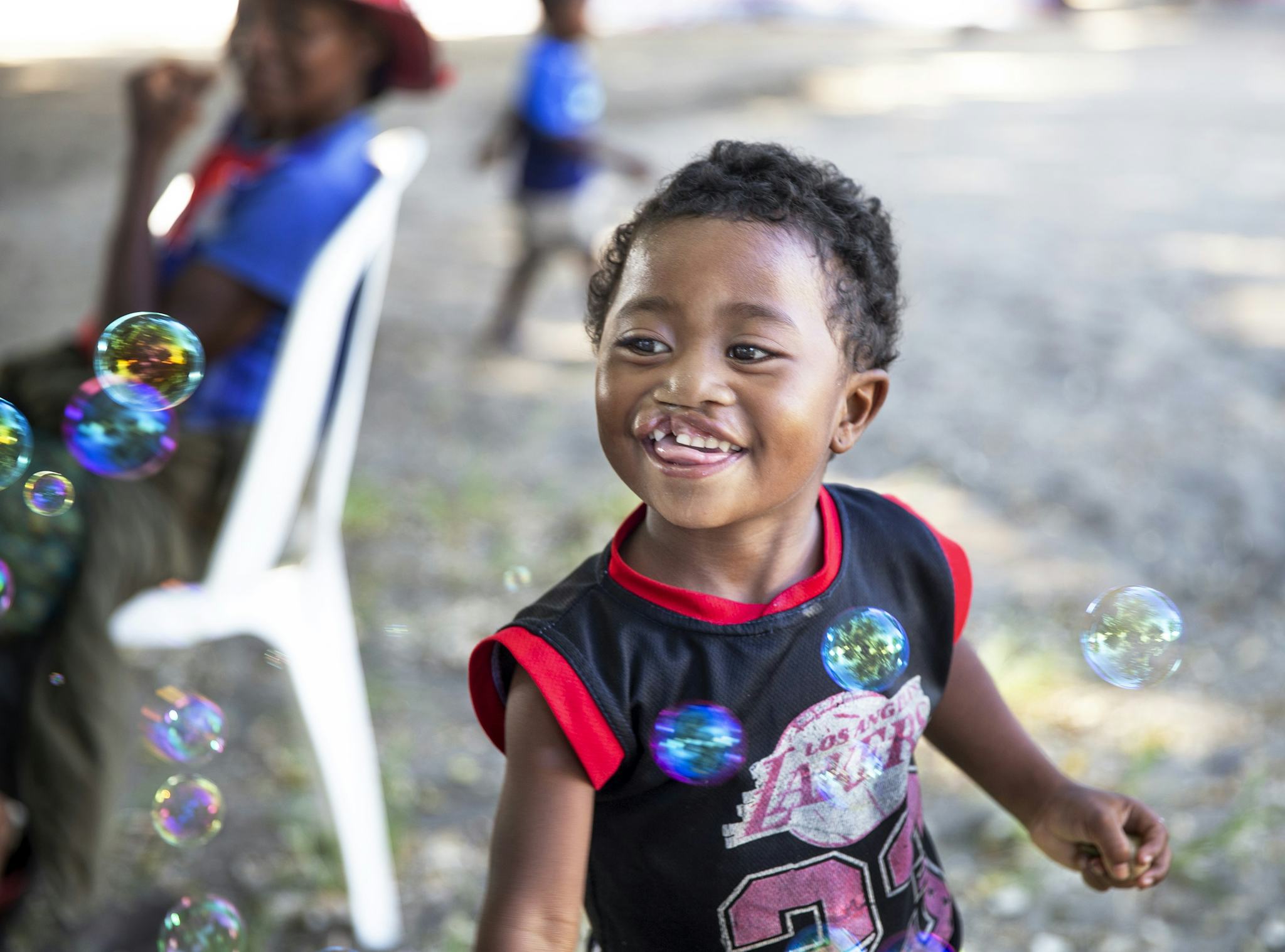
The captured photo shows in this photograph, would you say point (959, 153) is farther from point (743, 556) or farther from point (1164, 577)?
point (743, 556)

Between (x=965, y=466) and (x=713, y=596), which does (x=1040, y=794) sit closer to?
(x=713, y=596)

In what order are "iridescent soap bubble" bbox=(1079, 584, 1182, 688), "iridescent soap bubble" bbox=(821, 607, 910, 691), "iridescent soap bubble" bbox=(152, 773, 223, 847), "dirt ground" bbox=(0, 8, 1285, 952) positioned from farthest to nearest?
"dirt ground" bbox=(0, 8, 1285, 952) → "iridescent soap bubble" bbox=(152, 773, 223, 847) → "iridescent soap bubble" bbox=(1079, 584, 1182, 688) → "iridescent soap bubble" bbox=(821, 607, 910, 691)

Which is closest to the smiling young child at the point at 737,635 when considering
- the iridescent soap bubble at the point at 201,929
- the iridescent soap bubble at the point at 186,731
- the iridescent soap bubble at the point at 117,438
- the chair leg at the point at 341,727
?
the iridescent soap bubble at the point at 201,929

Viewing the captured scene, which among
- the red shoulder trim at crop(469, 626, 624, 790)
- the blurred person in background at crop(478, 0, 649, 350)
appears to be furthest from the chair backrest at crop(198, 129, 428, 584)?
the blurred person in background at crop(478, 0, 649, 350)

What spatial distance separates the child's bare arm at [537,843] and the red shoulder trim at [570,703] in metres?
0.02

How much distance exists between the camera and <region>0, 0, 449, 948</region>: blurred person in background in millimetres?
1909

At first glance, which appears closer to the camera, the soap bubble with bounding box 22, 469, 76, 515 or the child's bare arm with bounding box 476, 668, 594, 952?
the child's bare arm with bounding box 476, 668, 594, 952

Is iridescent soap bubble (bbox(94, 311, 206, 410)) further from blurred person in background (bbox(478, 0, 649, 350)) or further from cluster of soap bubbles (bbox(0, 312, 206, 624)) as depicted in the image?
blurred person in background (bbox(478, 0, 649, 350))

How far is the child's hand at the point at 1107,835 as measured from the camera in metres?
1.22

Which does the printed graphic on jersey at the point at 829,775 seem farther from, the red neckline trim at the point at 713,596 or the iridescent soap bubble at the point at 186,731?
the iridescent soap bubble at the point at 186,731

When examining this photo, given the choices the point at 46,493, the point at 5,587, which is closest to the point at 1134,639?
the point at 46,493

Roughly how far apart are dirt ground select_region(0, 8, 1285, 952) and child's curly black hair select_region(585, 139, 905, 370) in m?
0.13

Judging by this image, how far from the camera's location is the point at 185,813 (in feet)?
5.62

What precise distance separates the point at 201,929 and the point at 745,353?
3.36 ft
